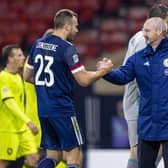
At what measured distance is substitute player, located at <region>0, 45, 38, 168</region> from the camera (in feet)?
31.6

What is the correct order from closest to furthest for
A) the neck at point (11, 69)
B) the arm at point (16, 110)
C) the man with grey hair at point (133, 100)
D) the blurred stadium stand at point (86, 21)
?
the man with grey hair at point (133, 100), the arm at point (16, 110), the neck at point (11, 69), the blurred stadium stand at point (86, 21)

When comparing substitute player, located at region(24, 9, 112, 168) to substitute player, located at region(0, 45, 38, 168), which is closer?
substitute player, located at region(24, 9, 112, 168)

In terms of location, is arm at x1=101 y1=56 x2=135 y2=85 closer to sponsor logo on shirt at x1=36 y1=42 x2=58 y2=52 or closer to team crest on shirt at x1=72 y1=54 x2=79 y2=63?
team crest on shirt at x1=72 y1=54 x2=79 y2=63

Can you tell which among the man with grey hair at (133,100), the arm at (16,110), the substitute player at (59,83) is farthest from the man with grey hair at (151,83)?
the arm at (16,110)

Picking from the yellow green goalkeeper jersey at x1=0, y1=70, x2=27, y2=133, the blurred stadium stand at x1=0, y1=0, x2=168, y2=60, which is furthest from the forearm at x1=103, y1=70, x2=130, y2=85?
the blurred stadium stand at x1=0, y1=0, x2=168, y2=60

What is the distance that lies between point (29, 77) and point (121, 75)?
1.36 m

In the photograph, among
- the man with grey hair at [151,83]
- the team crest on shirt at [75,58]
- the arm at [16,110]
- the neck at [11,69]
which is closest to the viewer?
the man with grey hair at [151,83]

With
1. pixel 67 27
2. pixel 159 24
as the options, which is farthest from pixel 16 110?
pixel 159 24

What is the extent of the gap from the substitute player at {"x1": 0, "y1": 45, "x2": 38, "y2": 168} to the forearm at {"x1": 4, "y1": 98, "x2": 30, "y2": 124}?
64mm

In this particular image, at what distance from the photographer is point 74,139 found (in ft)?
26.9

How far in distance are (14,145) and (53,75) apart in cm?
180

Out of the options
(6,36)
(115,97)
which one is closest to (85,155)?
(115,97)

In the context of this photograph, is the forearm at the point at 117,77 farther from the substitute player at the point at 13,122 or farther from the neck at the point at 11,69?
the neck at the point at 11,69

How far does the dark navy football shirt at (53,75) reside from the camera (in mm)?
8078
